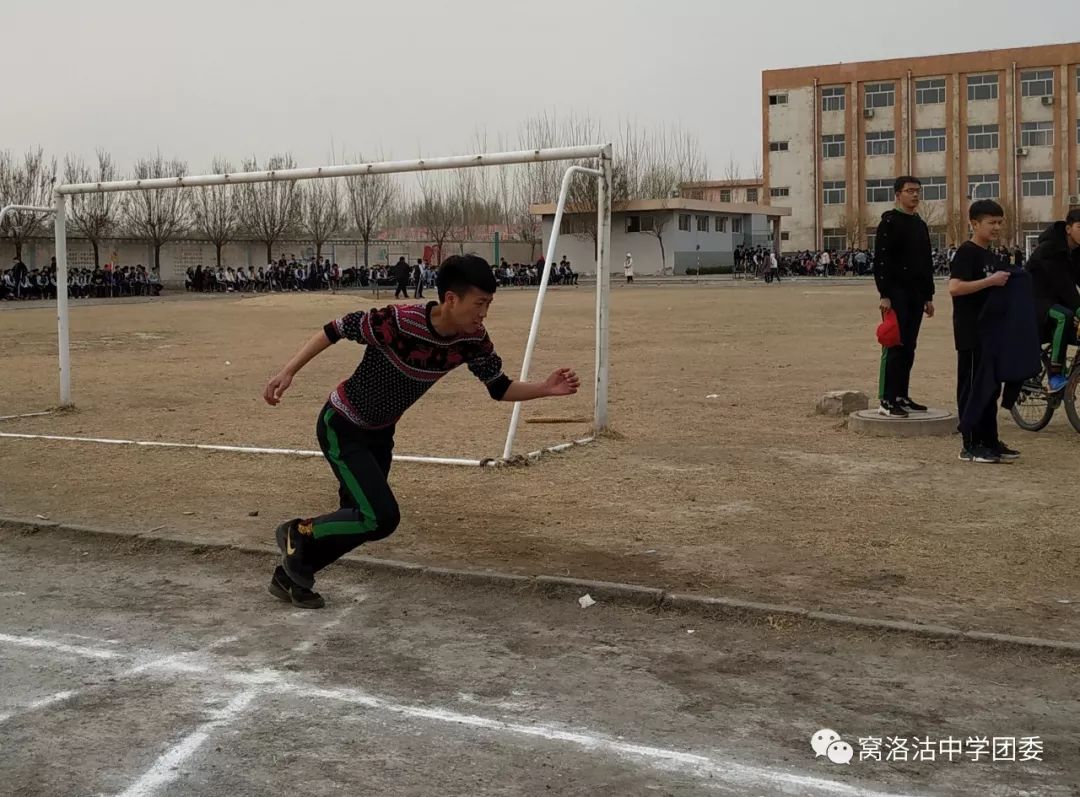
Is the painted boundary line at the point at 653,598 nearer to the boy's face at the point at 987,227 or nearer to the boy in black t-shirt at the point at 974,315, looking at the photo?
the boy in black t-shirt at the point at 974,315

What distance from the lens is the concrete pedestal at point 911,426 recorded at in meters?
10.0

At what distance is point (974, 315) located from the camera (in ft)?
29.0

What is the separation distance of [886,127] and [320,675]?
88517 millimetres

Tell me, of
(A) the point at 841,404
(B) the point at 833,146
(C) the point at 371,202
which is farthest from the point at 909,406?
(B) the point at 833,146

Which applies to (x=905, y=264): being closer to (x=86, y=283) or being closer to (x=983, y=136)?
(x=86, y=283)

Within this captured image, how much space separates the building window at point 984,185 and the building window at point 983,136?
2019mm

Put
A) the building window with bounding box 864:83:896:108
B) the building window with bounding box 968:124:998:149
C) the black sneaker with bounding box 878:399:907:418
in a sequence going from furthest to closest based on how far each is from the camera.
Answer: the building window with bounding box 864:83:896:108
the building window with bounding box 968:124:998:149
the black sneaker with bounding box 878:399:907:418

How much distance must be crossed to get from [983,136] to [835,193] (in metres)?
10.7

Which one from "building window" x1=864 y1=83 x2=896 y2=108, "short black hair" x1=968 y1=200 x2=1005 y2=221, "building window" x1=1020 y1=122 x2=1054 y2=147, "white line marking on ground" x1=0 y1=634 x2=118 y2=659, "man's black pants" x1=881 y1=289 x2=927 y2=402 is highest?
"building window" x1=864 y1=83 x2=896 y2=108

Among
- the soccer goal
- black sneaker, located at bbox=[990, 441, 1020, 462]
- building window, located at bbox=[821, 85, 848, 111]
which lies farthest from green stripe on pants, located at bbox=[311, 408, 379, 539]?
building window, located at bbox=[821, 85, 848, 111]

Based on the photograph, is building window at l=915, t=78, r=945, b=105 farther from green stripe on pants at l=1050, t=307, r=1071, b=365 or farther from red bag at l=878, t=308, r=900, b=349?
red bag at l=878, t=308, r=900, b=349

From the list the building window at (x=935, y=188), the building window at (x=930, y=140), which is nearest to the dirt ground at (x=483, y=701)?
the building window at (x=935, y=188)

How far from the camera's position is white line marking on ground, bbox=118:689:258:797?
141 inches

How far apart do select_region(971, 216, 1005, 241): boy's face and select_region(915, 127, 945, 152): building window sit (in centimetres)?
8241
